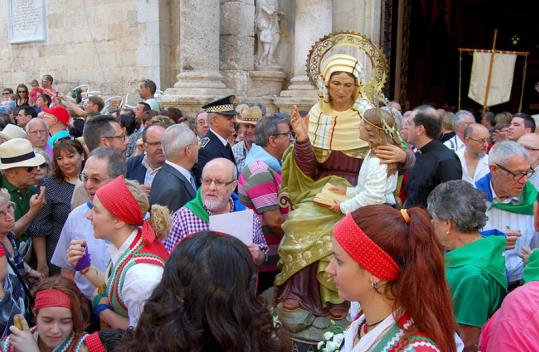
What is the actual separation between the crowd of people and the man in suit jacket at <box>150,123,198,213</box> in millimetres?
12

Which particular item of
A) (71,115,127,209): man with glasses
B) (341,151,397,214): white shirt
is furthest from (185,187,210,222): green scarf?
(71,115,127,209): man with glasses

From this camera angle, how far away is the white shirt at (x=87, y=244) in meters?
3.61

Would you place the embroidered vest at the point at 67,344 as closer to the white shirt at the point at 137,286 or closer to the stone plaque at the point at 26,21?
the white shirt at the point at 137,286

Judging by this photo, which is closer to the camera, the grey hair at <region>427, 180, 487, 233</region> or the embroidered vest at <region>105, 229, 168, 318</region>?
the embroidered vest at <region>105, 229, 168, 318</region>

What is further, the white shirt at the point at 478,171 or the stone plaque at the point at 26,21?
the stone plaque at the point at 26,21

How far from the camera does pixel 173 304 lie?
1.78 metres

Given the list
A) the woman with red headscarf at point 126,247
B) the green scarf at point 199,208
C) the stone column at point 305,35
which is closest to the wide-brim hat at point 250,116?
the stone column at point 305,35

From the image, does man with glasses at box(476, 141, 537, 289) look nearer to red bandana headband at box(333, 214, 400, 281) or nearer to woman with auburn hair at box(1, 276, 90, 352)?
red bandana headband at box(333, 214, 400, 281)

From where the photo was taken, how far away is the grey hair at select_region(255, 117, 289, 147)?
16.7 feet

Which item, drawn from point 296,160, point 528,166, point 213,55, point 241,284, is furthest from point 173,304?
point 213,55

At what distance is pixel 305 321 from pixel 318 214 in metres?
0.80

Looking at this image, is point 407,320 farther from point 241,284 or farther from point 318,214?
point 318,214

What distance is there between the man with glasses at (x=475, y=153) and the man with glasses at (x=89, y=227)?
366cm

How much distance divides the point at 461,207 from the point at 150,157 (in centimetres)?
323
